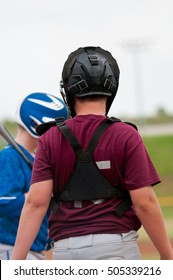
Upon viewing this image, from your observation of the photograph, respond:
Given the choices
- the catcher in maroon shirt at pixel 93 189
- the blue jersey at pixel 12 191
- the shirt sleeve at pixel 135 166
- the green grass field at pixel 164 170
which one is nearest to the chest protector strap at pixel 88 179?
the catcher in maroon shirt at pixel 93 189

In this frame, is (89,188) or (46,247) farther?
(46,247)

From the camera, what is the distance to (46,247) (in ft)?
19.7

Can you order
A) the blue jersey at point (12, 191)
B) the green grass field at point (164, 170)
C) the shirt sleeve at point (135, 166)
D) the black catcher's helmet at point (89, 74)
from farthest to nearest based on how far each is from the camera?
the green grass field at point (164, 170) < the blue jersey at point (12, 191) < the black catcher's helmet at point (89, 74) < the shirt sleeve at point (135, 166)

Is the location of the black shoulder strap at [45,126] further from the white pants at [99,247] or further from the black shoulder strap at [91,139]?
the white pants at [99,247]

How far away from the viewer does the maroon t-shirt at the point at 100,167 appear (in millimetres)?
4298

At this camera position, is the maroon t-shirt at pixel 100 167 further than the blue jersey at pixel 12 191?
No

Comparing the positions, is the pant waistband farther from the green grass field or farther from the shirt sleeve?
the green grass field

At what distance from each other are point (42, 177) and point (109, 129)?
408mm

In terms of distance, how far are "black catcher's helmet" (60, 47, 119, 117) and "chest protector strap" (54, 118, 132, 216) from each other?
0.62 ft

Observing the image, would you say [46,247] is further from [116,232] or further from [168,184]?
[168,184]
